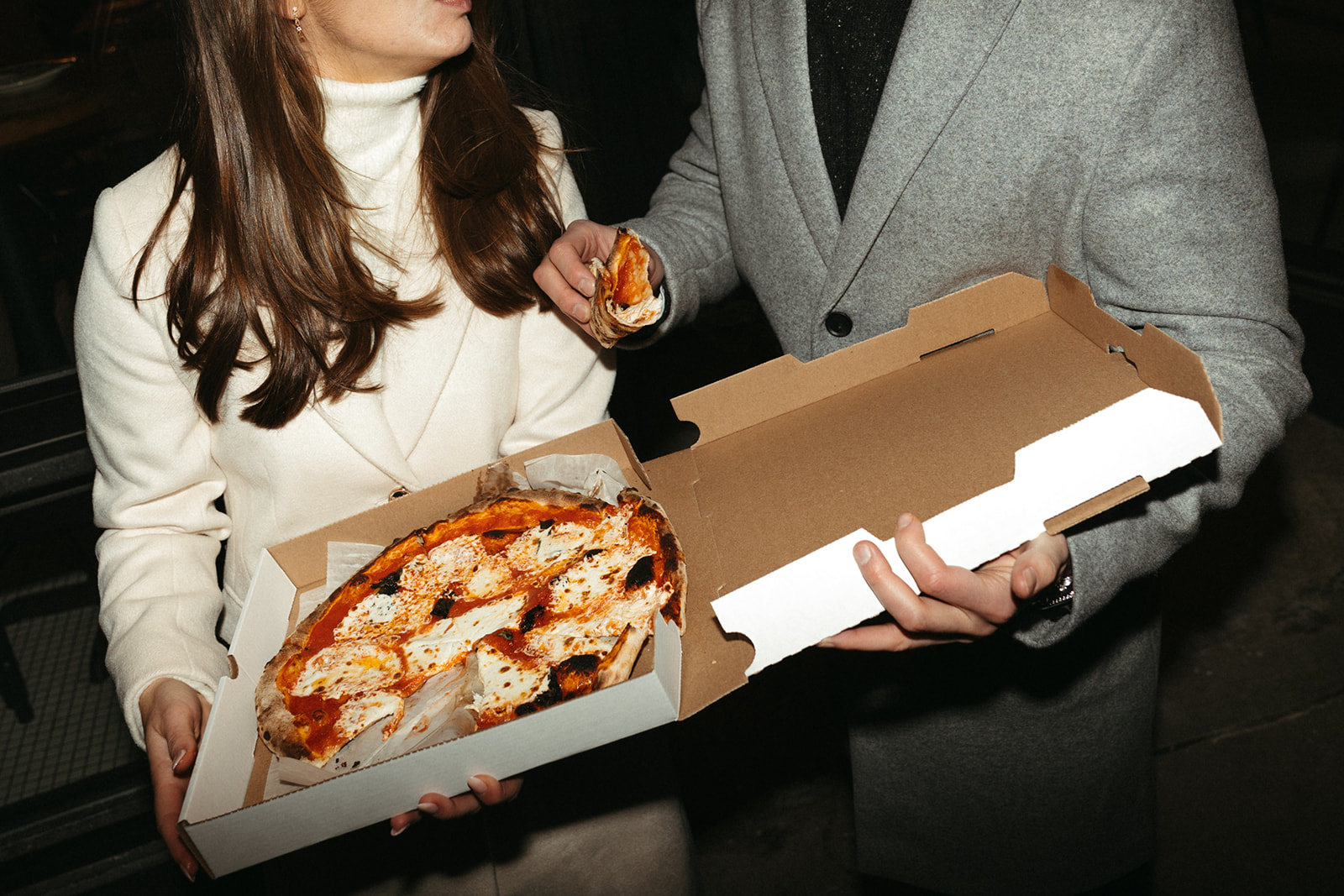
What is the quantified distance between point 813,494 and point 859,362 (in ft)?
0.84

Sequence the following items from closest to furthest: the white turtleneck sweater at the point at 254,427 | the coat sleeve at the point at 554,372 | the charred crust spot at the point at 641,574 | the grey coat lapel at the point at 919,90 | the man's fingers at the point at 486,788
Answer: the man's fingers at the point at 486,788
the grey coat lapel at the point at 919,90
the charred crust spot at the point at 641,574
the white turtleneck sweater at the point at 254,427
the coat sleeve at the point at 554,372

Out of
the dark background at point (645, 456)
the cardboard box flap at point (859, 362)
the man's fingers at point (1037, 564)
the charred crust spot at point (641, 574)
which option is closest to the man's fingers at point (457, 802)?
the charred crust spot at point (641, 574)

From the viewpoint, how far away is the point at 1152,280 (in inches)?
44.1

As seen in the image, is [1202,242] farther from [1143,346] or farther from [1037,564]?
[1037,564]

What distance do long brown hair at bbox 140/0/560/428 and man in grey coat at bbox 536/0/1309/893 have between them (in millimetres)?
209

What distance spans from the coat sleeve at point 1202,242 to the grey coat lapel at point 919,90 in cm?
21

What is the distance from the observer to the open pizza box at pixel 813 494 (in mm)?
958

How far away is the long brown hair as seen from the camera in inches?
53.0

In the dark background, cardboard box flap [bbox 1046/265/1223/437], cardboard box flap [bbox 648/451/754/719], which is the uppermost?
cardboard box flap [bbox 1046/265/1223/437]

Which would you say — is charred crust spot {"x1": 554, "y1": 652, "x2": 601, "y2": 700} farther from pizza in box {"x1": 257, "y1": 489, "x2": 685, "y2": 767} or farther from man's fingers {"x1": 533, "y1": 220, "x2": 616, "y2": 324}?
man's fingers {"x1": 533, "y1": 220, "x2": 616, "y2": 324}

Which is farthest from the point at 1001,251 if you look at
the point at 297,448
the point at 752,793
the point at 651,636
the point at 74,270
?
the point at 74,270

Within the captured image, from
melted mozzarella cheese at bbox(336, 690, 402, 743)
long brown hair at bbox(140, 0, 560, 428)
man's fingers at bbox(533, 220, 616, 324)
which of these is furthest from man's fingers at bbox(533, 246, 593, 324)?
melted mozzarella cheese at bbox(336, 690, 402, 743)

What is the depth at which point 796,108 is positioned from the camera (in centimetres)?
139

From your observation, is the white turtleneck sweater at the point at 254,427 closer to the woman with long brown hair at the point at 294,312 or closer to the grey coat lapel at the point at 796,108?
the woman with long brown hair at the point at 294,312
